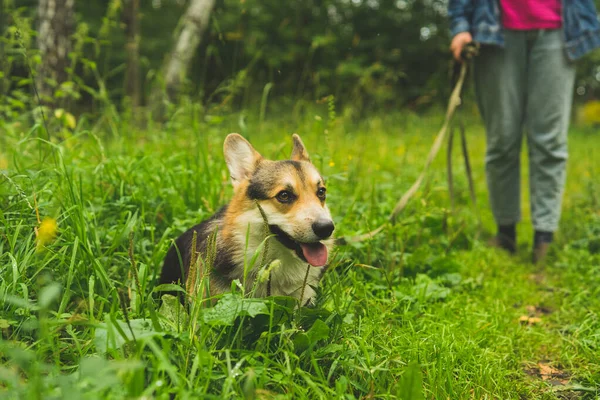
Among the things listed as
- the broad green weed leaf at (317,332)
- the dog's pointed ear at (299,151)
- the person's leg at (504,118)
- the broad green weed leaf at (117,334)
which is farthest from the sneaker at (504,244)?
the broad green weed leaf at (117,334)

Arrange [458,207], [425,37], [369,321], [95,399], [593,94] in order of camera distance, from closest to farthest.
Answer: [95,399] < [369,321] < [458,207] < [593,94] < [425,37]

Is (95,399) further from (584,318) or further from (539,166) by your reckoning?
(539,166)

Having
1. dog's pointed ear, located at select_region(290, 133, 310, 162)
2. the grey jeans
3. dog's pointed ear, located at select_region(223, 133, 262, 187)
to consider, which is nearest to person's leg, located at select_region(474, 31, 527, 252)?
the grey jeans

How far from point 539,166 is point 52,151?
337 centimetres

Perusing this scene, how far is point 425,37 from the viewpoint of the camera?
633 inches

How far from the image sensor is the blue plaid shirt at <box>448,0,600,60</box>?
354 cm

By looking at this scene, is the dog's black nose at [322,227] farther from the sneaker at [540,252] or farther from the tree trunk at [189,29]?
the tree trunk at [189,29]

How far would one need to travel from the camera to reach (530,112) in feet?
12.3

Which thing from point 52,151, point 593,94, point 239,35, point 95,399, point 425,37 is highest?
point 239,35

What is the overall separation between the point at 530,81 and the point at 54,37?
440 cm

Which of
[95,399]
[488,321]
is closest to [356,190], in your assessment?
[488,321]

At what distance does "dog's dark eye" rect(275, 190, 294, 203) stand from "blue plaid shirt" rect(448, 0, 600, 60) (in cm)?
216

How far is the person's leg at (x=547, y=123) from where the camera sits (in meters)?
3.59

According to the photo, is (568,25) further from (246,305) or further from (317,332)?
(246,305)
